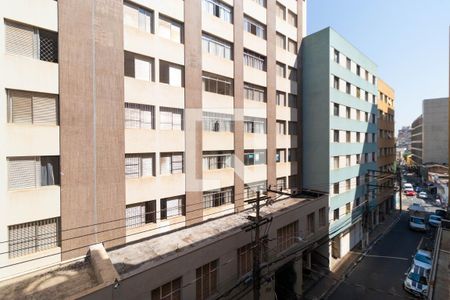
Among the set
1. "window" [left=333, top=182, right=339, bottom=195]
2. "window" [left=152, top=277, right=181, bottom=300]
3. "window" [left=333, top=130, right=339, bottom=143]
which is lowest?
"window" [left=152, top=277, right=181, bottom=300]

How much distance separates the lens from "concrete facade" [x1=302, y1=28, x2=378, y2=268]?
22578 mm

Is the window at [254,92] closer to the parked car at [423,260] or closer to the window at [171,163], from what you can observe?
the window at [171,163]

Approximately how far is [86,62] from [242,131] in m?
10.6

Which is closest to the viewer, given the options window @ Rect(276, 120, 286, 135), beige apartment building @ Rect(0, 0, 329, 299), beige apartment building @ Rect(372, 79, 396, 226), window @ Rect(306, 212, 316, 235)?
beige apartment building @ Rect(0, 0, 329, 299)

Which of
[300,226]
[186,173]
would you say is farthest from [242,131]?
[300,226]

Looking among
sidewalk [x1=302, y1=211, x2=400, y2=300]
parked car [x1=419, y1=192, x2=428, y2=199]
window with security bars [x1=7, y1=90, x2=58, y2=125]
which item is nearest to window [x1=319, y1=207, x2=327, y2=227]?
sidewalk [x1=302, y1=211, x2=400, y2=300]

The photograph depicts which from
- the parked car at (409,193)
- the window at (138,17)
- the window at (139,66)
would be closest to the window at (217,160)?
the window at (139,66)

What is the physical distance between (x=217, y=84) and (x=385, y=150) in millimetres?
32847

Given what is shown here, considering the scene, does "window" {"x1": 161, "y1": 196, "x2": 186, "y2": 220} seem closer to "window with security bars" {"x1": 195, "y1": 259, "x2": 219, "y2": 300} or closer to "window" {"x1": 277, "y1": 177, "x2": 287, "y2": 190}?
"window with security bars" {"x1": 195, "y1": 259, "x2": 219, "y2": 300}

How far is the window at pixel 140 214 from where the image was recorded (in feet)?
41.2

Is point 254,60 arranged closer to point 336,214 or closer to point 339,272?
point 336,214

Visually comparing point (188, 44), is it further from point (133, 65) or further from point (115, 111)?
point (115, 111)

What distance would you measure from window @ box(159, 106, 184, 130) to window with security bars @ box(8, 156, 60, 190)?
5382mm

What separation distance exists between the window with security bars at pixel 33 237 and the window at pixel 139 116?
5.51m
